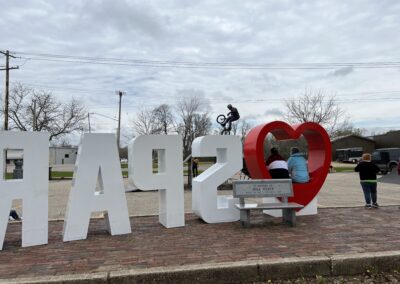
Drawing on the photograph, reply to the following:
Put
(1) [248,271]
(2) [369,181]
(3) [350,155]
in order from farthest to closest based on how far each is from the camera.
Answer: (3) [350,155], (2) [369,181], (1) [248,271]

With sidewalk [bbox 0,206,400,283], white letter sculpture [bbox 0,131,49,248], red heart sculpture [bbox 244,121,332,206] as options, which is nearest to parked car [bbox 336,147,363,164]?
red heart sculpture [bbox 244,121,332,206]

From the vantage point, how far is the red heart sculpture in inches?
335

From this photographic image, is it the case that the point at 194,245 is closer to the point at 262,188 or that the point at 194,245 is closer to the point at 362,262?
the point at 262,188

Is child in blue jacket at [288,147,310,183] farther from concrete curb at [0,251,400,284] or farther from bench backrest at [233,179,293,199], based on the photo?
concrete curb at [0,251,400,284]

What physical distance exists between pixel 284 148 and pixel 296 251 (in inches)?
1443

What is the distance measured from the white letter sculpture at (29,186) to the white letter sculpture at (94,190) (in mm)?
466

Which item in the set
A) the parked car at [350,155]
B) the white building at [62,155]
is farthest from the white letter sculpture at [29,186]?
the white building at [62,155]

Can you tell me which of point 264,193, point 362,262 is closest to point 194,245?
point 264,193

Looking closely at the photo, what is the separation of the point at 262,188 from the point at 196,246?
96.0 inches

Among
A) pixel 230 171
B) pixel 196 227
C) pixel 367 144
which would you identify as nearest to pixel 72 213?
pixel 196 227

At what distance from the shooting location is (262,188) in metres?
7.91

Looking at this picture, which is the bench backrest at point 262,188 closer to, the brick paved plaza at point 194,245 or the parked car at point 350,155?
the brick paved plaza at point 194,245

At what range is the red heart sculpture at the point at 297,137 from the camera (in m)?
8.52

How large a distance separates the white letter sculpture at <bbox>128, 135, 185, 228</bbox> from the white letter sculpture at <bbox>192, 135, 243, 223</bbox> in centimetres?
50
